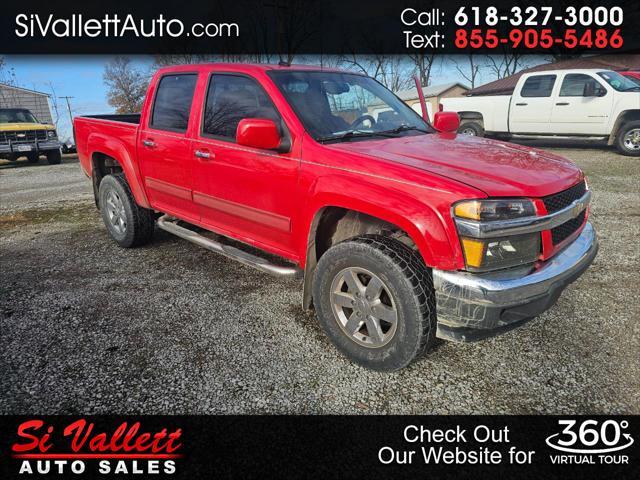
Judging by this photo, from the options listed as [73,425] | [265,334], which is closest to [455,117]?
[265,334]

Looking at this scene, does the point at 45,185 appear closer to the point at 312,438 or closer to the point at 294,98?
the point at 294,98

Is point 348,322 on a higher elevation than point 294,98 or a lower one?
lower

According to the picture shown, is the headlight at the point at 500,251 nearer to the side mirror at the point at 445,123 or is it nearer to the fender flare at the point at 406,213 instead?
the fender flare at the point at 406,213

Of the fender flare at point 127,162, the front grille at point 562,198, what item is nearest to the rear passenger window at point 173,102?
the fender flare at point 127,162

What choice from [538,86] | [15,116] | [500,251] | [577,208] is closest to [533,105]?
[538,86]

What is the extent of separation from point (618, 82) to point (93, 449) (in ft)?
41.9

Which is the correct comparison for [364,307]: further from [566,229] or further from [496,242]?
[566,229]

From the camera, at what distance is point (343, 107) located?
3.43 meters

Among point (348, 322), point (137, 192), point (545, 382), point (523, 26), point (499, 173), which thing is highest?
point (523, 26)

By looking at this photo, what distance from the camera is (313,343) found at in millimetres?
3107

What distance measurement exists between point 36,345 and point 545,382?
325cm

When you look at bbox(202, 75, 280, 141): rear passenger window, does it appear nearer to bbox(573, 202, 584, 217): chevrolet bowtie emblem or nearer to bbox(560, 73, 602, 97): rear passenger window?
bbox(573, 202, 584, 217): chevrolet bowtie emblem

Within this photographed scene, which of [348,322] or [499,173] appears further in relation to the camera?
[348,322]

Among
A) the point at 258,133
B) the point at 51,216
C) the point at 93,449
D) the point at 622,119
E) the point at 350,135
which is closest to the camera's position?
the point at 93,449
